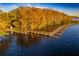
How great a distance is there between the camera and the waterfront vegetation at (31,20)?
5.79 ft

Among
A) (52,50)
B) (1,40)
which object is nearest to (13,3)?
(1,40)

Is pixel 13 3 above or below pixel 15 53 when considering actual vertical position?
above

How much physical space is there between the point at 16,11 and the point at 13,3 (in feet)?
0.26

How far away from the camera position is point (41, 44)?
1738 mm

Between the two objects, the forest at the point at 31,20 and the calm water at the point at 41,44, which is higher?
the forest at the point at 31,20

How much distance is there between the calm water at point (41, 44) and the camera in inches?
67.1

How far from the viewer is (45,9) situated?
175 centimetres

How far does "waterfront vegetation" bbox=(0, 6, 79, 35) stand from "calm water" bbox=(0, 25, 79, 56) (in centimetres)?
7

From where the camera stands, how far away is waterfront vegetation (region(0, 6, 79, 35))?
5.79 ft

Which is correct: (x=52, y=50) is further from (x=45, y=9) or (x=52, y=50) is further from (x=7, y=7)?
(x=7, y=7)

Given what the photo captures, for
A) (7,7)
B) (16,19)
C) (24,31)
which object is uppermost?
(7,7)

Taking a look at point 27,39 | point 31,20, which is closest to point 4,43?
point 27,39

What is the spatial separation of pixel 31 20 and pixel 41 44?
0.77 feet

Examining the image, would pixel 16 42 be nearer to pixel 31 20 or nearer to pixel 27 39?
pixel 27 39
